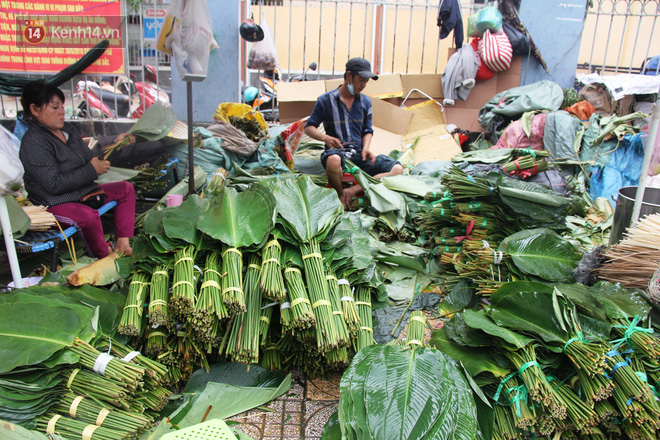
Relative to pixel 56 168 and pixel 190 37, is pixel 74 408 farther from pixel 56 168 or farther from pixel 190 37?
pixel 190 37

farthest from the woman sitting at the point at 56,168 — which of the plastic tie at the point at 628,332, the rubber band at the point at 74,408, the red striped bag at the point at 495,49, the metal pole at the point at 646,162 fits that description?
the red striped bag at the point at 495,49

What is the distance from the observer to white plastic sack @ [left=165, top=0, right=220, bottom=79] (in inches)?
137

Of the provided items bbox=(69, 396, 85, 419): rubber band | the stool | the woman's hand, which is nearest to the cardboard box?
the woman's hand

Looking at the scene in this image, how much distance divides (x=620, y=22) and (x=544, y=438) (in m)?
9.41

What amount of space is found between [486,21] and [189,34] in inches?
190

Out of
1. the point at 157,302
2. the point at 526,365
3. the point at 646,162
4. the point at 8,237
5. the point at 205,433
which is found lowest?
the point at 205,433

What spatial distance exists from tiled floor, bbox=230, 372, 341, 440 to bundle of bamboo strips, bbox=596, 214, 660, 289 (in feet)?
5.35

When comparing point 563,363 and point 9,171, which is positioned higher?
point 9,171

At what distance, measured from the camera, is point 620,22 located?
28.1ft

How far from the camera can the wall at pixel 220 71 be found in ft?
20.8

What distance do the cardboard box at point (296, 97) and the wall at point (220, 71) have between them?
706 mm

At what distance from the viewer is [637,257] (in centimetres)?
234

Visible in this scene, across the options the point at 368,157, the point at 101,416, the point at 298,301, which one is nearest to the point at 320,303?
the point at 298,301

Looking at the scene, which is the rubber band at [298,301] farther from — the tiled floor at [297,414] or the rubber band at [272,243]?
the tiled floor at [297,414]
